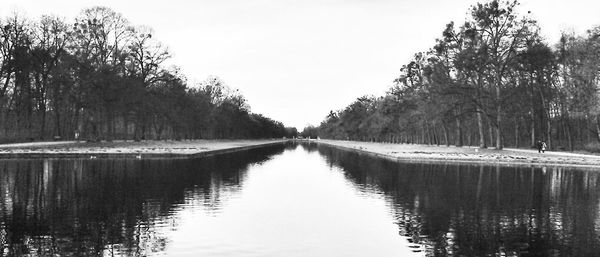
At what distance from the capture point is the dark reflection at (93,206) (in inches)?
478

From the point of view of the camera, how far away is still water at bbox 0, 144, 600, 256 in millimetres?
12211

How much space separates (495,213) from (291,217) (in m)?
6.81

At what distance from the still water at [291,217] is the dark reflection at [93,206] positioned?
41 mm

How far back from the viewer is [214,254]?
37.7 ft

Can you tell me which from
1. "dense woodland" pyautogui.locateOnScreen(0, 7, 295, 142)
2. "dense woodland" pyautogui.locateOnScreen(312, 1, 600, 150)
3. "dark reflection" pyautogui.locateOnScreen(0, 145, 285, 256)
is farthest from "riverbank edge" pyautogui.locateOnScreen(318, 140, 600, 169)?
"dense woodland" pyautogui.locateOnScreen(0, 7, 295, 142)

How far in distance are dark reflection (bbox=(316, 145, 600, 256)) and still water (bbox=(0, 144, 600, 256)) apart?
1.6 inches

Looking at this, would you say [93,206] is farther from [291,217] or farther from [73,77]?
[73,77]

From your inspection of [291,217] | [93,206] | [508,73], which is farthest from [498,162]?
[93,206]

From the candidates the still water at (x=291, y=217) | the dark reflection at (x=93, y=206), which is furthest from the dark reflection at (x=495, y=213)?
the dark reflection at (x=93, y=206)

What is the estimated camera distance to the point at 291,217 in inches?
662

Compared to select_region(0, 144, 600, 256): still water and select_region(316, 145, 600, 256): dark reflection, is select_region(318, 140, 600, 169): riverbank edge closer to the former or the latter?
select_region(316, 145, 600, 256): dark reflection

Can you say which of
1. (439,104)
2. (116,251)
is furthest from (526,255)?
(439,104)

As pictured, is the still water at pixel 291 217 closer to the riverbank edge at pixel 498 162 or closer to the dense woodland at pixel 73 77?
the riverbank edge at pixel 498 162

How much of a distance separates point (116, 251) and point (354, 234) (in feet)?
20.0
